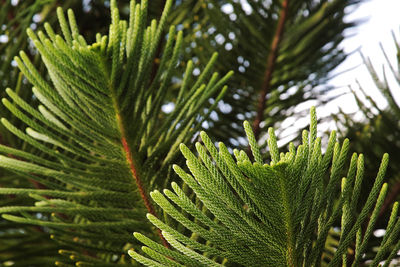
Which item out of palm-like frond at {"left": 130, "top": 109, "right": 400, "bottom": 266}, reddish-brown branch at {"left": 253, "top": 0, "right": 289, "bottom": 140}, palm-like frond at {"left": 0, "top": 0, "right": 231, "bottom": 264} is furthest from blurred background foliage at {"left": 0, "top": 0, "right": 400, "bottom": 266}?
palm-like frond at {"left": 130, "top": 109, "right": 400, "bottom": 266}

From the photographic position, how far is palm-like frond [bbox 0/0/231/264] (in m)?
0.40

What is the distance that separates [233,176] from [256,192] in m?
0.02

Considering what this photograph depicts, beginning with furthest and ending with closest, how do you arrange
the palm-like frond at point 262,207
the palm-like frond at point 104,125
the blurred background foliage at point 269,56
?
1. the blurred background foliage at point 269,56
2. the palm-like frond at point 104,125
3. the palm-like frond at point 262,207

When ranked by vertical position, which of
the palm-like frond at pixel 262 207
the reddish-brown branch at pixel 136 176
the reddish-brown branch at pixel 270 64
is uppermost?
the reddish-brown branch at pixel 270 64

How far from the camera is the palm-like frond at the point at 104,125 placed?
15.6 inches

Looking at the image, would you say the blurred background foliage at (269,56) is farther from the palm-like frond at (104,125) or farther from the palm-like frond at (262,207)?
the palm-like frond at (262,207)

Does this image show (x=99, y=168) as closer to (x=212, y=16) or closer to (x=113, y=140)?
(x=113, y=140)

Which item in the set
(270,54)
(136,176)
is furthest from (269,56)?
(136,176)

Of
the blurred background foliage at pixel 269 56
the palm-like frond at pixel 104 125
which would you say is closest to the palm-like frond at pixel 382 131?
the blurred background foliage at pixel 269 56

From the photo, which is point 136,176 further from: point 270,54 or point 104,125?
point 270,54

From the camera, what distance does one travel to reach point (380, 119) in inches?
22.3

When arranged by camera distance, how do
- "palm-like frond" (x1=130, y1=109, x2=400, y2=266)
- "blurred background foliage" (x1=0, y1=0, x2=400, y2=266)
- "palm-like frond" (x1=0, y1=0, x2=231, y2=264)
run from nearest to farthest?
"palm-like frond" (x1=130, y1=109, x2=400, y2=266), "palm-like frond" (x1=0, y1=0, x2=231, y2=264), "blurred background foliage" (x1=0, y1=0, x2=400, y2=266)

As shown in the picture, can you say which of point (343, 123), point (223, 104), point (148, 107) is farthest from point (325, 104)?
point (148, 107)

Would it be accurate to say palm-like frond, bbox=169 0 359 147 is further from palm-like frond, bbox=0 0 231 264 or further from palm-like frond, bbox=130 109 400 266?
palm-like frond, bbox=130 109 400 266
